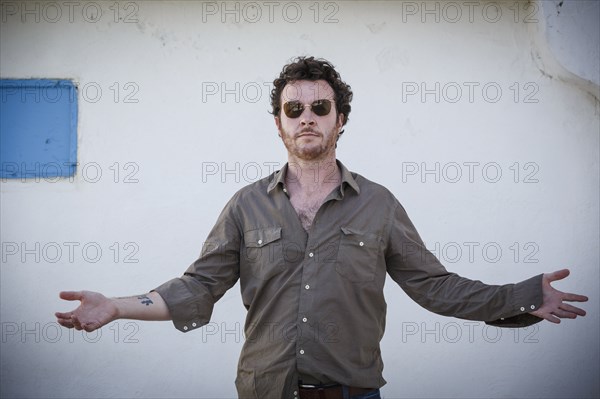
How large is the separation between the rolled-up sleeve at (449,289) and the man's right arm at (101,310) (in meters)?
1.10

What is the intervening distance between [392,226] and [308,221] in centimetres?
38

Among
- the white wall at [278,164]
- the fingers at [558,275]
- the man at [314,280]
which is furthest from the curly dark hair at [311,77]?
the white wall at [278,164]

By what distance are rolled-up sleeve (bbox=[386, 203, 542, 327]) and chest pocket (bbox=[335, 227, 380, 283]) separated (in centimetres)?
12

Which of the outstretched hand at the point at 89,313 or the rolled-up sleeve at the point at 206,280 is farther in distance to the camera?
the rolled-up sleeve at the point at 206,280

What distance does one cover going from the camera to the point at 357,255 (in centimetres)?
327

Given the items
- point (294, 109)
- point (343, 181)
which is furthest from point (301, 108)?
point (343, 181)

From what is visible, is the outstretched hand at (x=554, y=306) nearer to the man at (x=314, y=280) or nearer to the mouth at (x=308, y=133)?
the man at (x=314, y=280)

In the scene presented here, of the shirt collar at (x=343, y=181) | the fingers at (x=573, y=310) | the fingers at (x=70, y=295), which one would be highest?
the shirt collar at (x=343, y=181)

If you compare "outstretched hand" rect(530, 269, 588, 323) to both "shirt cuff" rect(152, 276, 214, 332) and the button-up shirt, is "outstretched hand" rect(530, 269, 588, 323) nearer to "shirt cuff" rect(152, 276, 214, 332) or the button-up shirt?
the button-up shirt

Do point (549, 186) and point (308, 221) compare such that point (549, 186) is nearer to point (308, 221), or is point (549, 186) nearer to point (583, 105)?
point (583, 105)

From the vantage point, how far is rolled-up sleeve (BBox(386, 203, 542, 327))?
3.22m

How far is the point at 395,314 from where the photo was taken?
515cm

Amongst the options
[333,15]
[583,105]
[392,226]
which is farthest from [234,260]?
[583,105]

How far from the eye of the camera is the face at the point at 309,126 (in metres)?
3.39
